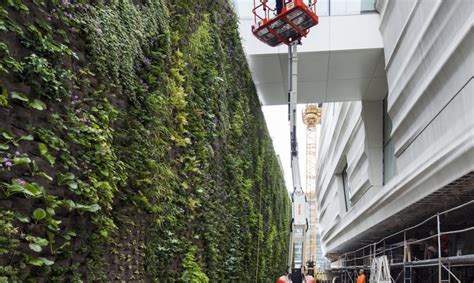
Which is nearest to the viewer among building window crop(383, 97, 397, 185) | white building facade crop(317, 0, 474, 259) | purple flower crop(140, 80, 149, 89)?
purple flower crop(140, 80, 149, 89)

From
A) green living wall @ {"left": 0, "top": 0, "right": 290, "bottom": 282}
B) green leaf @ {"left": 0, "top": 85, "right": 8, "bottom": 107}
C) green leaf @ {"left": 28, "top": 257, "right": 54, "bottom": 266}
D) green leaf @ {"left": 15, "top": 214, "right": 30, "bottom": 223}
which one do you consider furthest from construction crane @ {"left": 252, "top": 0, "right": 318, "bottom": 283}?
green leaf @ {"left": 0, "top": 85, "right": 8, "bottom": 107}

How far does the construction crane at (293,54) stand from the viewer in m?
8.09

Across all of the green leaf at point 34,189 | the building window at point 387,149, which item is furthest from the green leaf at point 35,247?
the building window at point 387,149

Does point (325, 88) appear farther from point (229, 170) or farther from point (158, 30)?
point (158, 30)

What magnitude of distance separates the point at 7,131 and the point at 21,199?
36 centimetres

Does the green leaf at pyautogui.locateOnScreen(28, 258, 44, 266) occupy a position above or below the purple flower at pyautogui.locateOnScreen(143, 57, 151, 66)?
below

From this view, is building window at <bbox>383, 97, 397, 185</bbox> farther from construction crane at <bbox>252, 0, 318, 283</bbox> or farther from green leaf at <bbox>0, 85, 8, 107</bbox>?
green leaf at <bbox>0, 85, 8, 107</bbox>

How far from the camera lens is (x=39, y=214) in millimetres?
2379

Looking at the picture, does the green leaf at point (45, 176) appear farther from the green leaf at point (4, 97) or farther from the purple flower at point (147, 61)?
the purple flower at point (147, 61)

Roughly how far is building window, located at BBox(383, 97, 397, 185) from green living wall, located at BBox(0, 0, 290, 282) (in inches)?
335

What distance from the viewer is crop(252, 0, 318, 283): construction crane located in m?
8.09

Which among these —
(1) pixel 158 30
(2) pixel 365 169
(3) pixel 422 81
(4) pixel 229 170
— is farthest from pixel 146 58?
(2) pixel 365 169

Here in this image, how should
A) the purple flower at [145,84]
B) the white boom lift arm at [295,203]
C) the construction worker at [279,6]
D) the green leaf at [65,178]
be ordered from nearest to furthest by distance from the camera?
the green leaf at [65,178] → the purple flower at [145,84] → the white boom lift arm at [295,203] → the construction worker at [279,6]

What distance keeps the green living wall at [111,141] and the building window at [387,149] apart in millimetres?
8516
